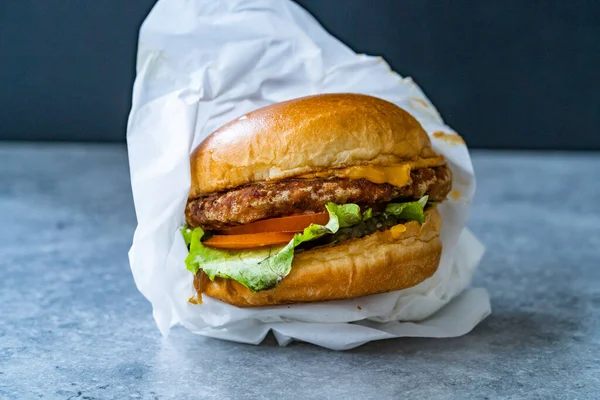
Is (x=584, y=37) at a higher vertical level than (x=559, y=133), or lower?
higher

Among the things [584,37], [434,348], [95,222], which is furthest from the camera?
[584,37]

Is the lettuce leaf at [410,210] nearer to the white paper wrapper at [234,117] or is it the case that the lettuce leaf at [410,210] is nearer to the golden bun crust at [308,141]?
the golden bun crust at [308,141]

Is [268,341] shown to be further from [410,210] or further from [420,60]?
[420,60]

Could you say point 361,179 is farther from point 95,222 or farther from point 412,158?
point 95,222

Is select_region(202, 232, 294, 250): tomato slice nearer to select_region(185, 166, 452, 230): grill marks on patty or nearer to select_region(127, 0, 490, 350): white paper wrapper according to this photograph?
select_region(185, 166, 452, 230): grill marks on patty

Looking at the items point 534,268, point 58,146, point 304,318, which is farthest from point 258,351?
point 58,146

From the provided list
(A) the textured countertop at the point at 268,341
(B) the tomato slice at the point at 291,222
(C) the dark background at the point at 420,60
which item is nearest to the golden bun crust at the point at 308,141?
(B) the tomato slice at the point at 291,222
